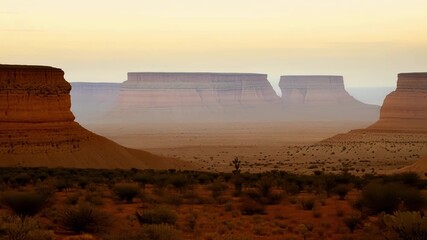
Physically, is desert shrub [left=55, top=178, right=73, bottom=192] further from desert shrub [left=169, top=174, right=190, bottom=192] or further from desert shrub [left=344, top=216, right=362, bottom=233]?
desert shrub [left=344, top=216, right=362, bottom=233]

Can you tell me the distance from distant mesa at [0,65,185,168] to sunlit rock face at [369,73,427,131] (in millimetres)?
55324

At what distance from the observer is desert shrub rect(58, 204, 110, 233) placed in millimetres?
16219

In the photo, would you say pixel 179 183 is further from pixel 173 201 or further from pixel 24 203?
pixel 24 203

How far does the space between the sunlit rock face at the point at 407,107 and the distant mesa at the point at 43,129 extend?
55.3 metres

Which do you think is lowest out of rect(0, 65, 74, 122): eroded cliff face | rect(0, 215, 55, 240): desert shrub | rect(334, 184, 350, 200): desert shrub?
rect(334, 184, 350, 200): desert shrub

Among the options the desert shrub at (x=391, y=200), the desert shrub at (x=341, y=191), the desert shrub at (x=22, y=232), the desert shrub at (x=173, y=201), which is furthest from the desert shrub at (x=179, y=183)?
the desert shrub at (x=22, y=232)

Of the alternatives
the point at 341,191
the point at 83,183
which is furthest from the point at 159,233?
the point at 83,183

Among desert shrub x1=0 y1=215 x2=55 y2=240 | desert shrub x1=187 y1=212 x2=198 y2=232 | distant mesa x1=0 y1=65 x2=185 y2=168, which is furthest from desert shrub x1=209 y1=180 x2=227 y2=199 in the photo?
distant mesa x1=0 y1=65 x2=185 y2=168

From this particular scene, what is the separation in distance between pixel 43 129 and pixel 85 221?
36.4 m

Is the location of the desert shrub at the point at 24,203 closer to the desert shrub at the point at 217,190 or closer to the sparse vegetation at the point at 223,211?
the sparse vegetation at the point at 223,211

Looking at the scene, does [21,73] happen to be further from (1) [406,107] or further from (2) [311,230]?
(1) [406,107]

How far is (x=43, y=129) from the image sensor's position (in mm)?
51250

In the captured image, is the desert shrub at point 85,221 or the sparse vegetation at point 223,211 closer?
the sparse vegetation at point 223,211

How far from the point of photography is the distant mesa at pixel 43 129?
4909cm
